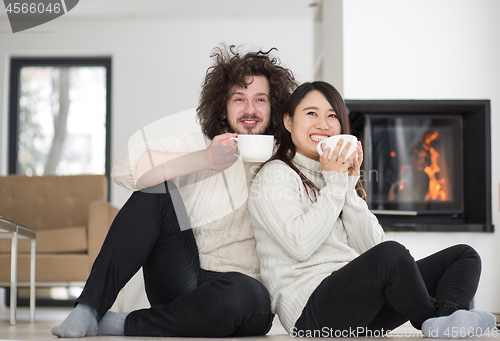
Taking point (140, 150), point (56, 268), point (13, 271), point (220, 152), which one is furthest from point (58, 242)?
point (220, 152)

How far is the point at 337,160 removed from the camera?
4.34 feet

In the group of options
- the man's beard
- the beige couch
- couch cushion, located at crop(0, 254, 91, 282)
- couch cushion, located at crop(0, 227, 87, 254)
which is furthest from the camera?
the beige couch

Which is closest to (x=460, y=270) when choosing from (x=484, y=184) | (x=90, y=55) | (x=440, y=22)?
(x=484, y=184)

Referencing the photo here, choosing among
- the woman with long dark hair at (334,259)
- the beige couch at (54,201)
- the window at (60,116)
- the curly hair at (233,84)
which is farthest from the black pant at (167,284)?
the window at (60,116)

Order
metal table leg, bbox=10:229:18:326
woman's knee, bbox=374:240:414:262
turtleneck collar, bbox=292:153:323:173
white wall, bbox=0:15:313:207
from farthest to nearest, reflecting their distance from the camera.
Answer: white wall, bbox=0:15:313:207
metal table leg, bbox=10:229:18:326
turtleneck collar, bbox=292:153:323:173
woman's knee, bbox=374:240:414:262

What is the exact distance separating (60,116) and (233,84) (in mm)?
3627

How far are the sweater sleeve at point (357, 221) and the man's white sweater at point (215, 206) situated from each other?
0.89ft

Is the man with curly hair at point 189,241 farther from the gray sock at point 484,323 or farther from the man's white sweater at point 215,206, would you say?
the gray sock at point 484,323

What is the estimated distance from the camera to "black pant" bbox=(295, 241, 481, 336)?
1181mm

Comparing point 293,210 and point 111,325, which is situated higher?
point 293,210

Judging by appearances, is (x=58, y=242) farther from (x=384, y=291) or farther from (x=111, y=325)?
(x=384, y=291)

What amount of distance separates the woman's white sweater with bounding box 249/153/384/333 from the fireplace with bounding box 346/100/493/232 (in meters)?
1.68

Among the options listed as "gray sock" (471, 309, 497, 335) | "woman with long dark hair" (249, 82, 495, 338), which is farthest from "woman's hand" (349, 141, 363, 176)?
"gray sock" (471, 309, 497, 335)

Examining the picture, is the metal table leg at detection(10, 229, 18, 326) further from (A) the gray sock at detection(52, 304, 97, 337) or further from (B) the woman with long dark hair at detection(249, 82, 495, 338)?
(B) the woman with long dark hair at detection(249, 82, 495, 338)
